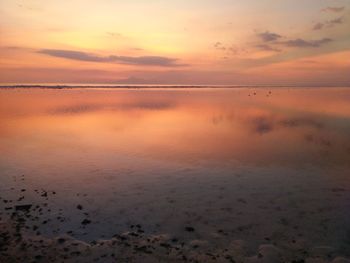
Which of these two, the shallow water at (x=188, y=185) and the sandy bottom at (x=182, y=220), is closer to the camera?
the sandy bottom at (x=182, y=220)

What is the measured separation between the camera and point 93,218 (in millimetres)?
12289

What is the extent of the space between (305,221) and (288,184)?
13.5 feet

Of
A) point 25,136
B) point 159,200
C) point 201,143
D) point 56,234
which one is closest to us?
point 56,234

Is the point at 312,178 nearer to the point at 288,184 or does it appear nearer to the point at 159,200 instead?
the point at 288,184

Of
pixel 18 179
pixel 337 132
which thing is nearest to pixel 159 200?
pixel 18 179

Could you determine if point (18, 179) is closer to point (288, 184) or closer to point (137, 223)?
point (137, 223)

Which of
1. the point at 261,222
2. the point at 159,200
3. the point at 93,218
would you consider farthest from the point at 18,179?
the point at 261,222

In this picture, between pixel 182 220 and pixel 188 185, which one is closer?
pixel 182 220

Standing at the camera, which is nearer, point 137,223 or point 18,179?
point 137,223

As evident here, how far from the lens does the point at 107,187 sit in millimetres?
15703

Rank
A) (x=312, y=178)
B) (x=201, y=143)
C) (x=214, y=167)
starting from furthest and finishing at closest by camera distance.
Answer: (x=201, y=143), (x=214, y=167), (x=312, y=178)

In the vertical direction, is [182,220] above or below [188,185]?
below

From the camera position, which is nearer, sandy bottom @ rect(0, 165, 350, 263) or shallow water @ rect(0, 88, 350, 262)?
sandy bottom @ rect(0, 165, 350, 263)

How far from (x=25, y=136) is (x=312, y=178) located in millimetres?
23879
